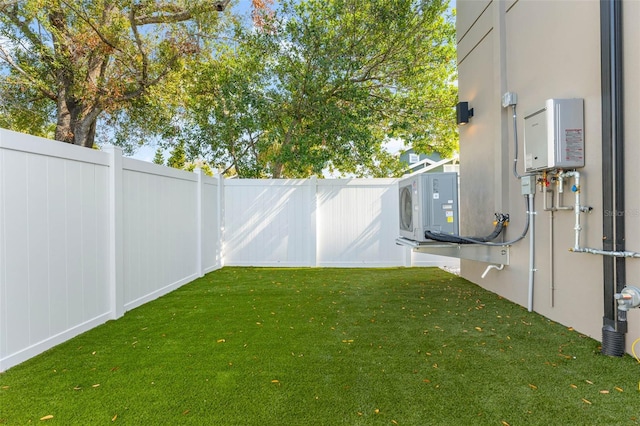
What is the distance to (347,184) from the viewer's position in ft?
20.8

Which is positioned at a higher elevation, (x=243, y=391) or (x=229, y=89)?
(x=229, y=89)

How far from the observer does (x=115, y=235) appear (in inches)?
131

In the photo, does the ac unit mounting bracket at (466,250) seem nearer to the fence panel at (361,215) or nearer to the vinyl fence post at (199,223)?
the fence panel at (361,215)

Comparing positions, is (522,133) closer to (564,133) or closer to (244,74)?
(564,133)

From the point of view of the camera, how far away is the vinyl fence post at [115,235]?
3305 mm

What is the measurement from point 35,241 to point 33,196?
1.02 feet

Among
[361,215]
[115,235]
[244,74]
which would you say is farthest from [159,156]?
[115,235]

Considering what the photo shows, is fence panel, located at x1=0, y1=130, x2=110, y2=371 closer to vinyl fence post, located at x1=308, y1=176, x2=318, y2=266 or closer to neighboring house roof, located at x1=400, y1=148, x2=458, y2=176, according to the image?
vinyl fence post, located at x1=308, y1=176, x2=318, y2=266

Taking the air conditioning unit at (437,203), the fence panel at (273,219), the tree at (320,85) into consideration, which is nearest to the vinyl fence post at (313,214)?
the fence panel at (273,219)

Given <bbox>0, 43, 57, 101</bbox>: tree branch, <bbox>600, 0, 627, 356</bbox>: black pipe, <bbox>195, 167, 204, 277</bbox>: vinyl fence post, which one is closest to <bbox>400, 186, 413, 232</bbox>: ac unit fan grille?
<bbox>600, 0, 627, 356</bbox>: black pipe

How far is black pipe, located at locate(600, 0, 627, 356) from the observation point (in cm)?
236

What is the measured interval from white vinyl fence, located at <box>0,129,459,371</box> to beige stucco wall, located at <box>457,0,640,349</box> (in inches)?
78.5

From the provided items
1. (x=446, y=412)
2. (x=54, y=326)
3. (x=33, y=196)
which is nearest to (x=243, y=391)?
(x=446, y=412)

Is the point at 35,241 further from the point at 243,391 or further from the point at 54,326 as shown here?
the point at 243,391
